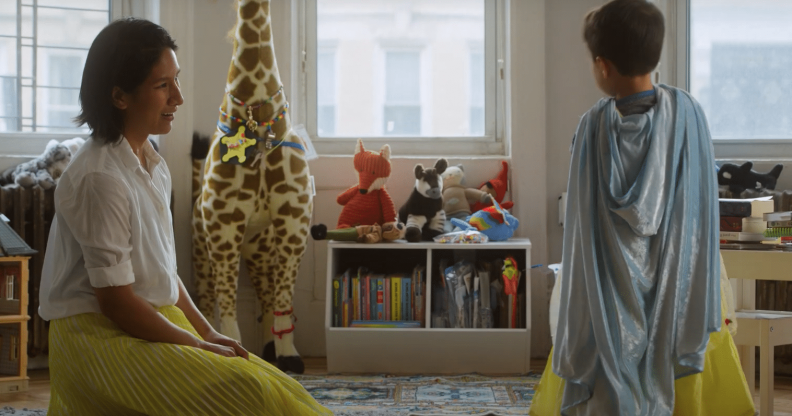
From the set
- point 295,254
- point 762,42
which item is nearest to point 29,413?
point 295,254

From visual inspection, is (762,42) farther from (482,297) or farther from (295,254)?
(295,254)

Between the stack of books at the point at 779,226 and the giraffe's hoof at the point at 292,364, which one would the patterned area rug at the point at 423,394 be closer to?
the giraffe's hoof at the point at 292,364

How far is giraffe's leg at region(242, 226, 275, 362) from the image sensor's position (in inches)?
122

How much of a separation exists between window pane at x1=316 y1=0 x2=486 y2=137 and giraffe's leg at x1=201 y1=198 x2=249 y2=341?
33.5 inches

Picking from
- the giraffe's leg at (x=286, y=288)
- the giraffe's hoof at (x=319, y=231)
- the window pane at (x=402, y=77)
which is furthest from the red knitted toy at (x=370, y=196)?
the window pane at (x=402, y=77)

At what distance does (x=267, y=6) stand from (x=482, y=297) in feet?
4.54

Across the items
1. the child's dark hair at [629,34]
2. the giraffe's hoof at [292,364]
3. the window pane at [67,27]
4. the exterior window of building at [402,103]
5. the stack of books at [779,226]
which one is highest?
the window pane at [67,27]

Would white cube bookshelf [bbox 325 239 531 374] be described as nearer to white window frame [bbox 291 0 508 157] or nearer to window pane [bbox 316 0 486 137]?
white window frame [bbox 291 0 508 157]

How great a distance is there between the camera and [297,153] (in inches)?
116

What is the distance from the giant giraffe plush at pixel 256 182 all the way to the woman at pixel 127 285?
1491mm

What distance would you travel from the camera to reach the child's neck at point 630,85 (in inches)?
66.1

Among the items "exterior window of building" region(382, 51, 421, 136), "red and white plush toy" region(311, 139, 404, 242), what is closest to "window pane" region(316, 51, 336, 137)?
"exterior window of building" region(382, 51, 421, 136)

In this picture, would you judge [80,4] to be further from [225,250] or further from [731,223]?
[731,223]

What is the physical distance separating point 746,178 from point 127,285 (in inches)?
102
